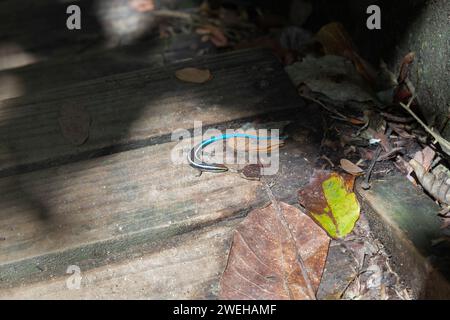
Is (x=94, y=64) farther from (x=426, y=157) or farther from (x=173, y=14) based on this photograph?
(x=426, y=157)

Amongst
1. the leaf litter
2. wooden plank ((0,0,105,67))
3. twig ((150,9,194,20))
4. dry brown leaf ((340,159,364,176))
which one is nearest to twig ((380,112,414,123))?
the leaf litter

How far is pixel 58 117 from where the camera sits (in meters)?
1.95

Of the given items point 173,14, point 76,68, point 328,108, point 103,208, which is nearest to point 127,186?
point 103,208

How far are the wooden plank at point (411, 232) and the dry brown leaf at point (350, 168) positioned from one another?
61 mm

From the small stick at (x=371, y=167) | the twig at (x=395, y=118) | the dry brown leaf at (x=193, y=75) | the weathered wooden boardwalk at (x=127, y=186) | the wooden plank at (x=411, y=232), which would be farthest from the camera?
the dry brown leaf at (x=193, y=75)

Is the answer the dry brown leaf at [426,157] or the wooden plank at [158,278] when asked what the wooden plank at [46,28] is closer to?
the wooden plank at [158,278]

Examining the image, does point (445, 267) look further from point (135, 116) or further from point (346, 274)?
point (135, 116)

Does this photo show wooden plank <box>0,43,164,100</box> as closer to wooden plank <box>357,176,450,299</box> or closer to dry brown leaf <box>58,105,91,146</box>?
dry brown leaf <box>58,105,91,146</box>

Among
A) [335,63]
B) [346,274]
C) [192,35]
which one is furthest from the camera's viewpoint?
[192,35]

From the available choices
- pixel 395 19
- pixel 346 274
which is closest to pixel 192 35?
pixel 395 19

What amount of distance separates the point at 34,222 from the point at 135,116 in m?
0.53

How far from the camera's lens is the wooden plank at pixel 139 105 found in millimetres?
1833

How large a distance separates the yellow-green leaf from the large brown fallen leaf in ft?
0.14

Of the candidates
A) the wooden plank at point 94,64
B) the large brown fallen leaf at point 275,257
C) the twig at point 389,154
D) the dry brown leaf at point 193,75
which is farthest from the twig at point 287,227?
the wooden plank at point 94,64
